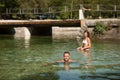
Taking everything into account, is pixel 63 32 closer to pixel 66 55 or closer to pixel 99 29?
pixel 99 29

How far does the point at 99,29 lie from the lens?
A: 3744 centimetres

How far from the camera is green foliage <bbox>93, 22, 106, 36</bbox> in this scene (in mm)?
37431

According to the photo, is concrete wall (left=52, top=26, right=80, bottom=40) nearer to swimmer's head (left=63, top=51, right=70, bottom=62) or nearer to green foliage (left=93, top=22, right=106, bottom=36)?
green foliage (left=93, top=22, right=106, bottom=36)

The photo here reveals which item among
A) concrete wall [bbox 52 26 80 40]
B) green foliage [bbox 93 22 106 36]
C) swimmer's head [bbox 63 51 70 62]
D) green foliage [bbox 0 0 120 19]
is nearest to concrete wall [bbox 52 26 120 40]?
concrete wall [bbox 52 26 80 40]

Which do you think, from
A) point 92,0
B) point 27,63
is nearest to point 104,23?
point 92,0

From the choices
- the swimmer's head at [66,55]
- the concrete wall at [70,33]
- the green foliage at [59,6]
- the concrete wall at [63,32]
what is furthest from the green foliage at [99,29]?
the swimmer's head at [66,55]

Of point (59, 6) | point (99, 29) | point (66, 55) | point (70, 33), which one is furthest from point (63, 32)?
point (66, 55)

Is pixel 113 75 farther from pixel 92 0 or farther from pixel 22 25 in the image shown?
pixel 92 0

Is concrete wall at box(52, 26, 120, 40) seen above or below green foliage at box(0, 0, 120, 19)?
below

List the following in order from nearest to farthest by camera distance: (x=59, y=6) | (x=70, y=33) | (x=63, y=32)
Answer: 1. (x=70, y=33)
2. (x=63, y=32)
3. (x=59, y=6)

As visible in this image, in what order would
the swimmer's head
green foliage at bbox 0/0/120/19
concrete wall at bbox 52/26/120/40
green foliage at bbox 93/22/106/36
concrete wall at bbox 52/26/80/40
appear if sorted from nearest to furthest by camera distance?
the swimmer's head < green foliage at bbox 93/22/106/36 < concrete wall at bbox 52/26/120/40 < concrete wall at bbox 52/26/80/40 < green foliage at bbox 0/0/120/19

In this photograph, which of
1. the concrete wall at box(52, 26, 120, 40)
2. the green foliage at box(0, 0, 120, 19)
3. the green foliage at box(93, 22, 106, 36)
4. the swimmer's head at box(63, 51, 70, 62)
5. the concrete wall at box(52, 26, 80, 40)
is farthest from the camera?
the green foliage at box(0, 0, 120, 19)

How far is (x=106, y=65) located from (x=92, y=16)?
1200 inches

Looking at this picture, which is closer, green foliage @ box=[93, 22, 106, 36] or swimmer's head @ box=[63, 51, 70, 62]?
swimmer's head @ box=[63, 51, 70, 62]
